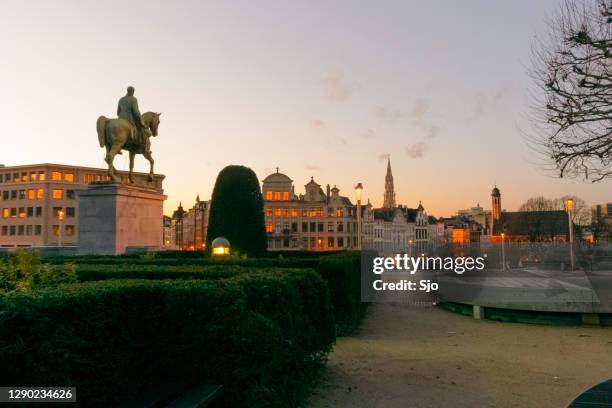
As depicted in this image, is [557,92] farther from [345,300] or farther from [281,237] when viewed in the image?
[281,237]

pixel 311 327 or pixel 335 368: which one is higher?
pixel 311 327

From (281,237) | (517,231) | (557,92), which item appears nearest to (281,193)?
(281,237)

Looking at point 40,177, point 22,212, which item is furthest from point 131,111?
point 22,212

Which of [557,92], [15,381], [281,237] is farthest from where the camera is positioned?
[281,237]

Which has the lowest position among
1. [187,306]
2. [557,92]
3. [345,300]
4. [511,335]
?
[511,335]

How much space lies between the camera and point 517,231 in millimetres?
107375

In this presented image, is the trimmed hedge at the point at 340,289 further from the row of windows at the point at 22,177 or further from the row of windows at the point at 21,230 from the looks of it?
the row of windows at the point at 21,230

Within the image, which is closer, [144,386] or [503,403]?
[144,386]

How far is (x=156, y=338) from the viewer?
5.50 meters

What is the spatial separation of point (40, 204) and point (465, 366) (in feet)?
345

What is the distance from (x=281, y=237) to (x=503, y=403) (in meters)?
86.5

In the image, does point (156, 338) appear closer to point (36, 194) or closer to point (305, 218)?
point (305, 218)

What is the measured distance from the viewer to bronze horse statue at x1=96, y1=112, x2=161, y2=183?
2050 cm
